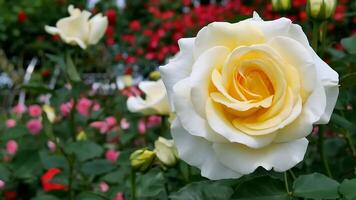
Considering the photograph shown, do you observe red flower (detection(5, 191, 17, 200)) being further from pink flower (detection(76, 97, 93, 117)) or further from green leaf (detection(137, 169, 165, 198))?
green leaf (detection(137, 169, 165, 198))

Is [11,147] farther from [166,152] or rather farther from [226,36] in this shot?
[226,36]

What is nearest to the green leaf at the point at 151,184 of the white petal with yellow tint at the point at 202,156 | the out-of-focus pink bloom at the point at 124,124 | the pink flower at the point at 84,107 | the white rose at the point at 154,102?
the white rose at the point at 154,102

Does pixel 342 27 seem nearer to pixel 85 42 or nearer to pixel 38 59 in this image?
pixel 38 59

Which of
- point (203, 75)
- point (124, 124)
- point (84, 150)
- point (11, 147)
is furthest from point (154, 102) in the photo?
point (11, 147)

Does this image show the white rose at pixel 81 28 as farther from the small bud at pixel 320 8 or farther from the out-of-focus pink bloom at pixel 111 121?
the small bud at pixel 320 8

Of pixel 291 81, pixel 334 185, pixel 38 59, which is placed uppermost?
pixel 291 81

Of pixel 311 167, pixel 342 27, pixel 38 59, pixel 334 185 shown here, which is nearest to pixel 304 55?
pixel 334 185
